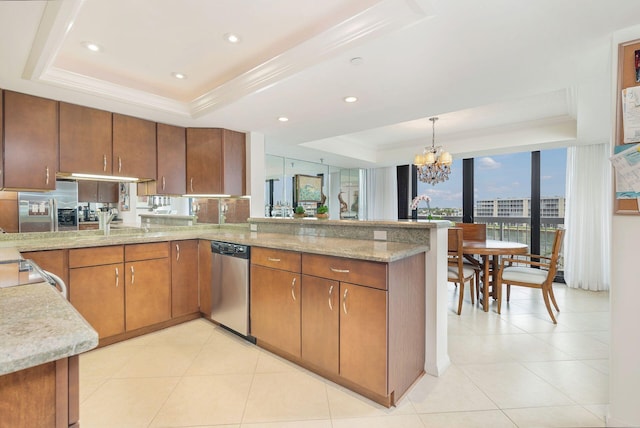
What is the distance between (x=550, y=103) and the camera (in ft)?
11.8

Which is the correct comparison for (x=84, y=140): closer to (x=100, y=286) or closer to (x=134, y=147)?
(x=134, y=147)

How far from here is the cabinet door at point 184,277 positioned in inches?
121

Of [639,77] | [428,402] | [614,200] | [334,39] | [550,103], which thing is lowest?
[428,402]

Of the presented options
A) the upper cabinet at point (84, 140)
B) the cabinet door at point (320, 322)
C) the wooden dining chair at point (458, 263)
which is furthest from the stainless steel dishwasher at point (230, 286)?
the wooden dining chair at point (458, 263)

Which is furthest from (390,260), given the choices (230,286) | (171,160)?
(171,160)

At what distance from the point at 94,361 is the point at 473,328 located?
3.46 meters

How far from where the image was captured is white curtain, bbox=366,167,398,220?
6828 millimetres

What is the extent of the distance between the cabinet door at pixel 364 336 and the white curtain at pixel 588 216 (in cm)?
455

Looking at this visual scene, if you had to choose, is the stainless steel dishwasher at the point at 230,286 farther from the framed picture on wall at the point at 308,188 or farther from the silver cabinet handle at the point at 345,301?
the framed picture on wall at the point at 308,188

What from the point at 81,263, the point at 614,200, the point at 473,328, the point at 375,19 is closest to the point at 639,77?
the point at 614,200

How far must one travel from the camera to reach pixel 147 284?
286cm

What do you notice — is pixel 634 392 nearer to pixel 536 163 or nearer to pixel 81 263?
pixel 81 263

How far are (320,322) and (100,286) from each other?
199cm

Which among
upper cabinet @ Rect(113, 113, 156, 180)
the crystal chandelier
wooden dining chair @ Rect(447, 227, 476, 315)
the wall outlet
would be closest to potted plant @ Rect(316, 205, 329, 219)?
the wall outlet
